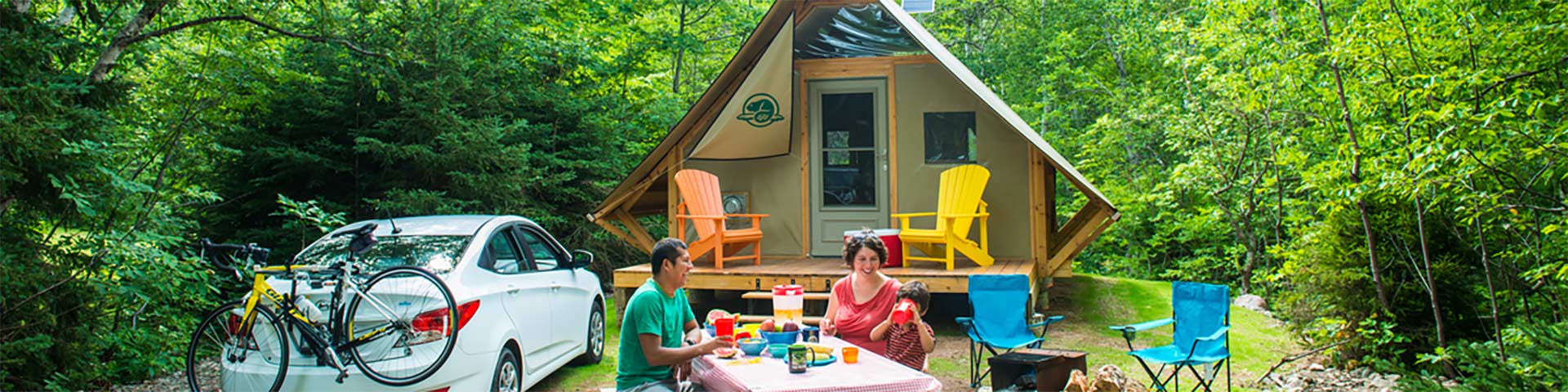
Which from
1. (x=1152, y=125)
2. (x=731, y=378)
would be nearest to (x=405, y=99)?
(x=731, y=378)

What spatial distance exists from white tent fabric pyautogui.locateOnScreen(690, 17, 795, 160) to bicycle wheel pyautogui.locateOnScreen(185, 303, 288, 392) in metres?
4.48

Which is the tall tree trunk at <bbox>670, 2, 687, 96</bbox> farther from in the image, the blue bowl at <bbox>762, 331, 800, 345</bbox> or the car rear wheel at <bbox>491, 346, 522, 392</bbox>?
the blue bowl at <bbox>762, 331, 800, 345</bbox>

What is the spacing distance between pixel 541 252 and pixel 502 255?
0.96 m

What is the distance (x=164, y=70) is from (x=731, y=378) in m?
6.86

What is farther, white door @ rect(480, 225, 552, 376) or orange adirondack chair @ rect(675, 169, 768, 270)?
orange adirondack chair @ rect(675, 169, 768, 270)

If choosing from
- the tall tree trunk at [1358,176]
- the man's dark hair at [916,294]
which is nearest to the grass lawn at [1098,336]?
the tall tree trunk at [1358,176]

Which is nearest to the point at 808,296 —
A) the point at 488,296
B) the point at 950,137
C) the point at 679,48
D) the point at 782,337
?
the point at 950,137

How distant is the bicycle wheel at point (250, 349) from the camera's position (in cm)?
387

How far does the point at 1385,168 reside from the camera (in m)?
4.61

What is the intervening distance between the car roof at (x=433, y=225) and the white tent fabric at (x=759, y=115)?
3248 mm

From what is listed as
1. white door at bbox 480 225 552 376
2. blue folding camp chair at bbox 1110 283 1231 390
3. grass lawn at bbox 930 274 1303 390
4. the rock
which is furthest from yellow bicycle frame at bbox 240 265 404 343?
the rock

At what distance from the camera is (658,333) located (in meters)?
3.22

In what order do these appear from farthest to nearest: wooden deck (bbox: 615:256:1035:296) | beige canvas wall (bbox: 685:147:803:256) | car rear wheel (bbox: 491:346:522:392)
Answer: beige canvas wall (bbox: 685:147:803:256) → wooden deck (bbox: 615:256:1035:296) → car rear wheel (bbox: 491:346:522:392)

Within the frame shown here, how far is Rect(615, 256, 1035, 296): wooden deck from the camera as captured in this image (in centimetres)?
689
